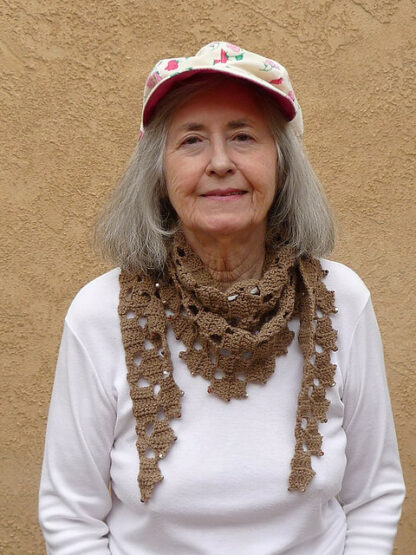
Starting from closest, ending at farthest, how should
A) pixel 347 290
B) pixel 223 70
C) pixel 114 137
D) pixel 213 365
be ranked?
pixel 223 70
pixel 213 365
pixel 347 290
pixel 114 137

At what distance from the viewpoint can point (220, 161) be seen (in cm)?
166

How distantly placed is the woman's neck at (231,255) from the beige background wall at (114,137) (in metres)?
0.92

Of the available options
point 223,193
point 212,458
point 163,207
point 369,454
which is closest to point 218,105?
point 223,193

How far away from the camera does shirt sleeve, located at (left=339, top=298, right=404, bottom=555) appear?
1.81 meters

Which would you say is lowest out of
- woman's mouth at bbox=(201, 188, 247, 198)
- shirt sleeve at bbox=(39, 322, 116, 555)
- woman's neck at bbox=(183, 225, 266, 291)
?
shirt sleeve at bbox=(39, 322, 116, 555)

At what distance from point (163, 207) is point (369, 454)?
2.70 feet

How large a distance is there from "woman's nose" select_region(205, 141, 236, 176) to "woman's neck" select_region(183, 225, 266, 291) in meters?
0.17

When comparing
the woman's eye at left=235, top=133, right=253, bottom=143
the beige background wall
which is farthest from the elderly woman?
the beige background wall

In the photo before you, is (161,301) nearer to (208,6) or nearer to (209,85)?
(209,85)

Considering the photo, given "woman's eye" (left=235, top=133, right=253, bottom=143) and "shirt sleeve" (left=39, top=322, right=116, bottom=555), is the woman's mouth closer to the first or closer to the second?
"woman's eye" (left=235, top=133, right=253, bottom=143)

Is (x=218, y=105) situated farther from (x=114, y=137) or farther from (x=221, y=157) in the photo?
(x=114, y=137)

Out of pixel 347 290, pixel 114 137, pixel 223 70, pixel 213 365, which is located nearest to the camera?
pixel 223 70

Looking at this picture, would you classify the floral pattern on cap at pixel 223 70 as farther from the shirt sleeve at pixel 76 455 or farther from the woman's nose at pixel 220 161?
the shirt sleeve at pixel 76 455

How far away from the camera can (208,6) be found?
259cm
